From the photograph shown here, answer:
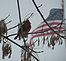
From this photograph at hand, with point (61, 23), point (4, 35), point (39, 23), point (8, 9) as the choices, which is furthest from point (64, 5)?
point (4, 35)

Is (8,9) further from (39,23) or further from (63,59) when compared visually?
(63,59)

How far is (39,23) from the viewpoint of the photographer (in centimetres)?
179

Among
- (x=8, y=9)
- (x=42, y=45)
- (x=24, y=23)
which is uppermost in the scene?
(x=8, y=9)

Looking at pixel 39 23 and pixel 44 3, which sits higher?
pixel 44 3

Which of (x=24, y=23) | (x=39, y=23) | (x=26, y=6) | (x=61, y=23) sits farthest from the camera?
(x=61, y=23)

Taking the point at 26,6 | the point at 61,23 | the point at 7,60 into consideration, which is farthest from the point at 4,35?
the point at 61,23

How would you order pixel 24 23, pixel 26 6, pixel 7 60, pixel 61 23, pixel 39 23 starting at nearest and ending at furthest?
pixel 24 23
pixel 7 60
pixel 26 6
pixel 39 23
pixel 61 23

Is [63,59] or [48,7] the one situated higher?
[48,7]

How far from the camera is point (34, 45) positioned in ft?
5.62

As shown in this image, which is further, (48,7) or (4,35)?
(48,7)

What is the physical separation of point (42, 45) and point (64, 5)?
1.72 ft

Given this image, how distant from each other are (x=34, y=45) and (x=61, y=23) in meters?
0.45

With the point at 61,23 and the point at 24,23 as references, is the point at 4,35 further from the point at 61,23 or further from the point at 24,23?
the point at 61,23

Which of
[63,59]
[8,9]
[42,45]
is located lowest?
[63,59]
